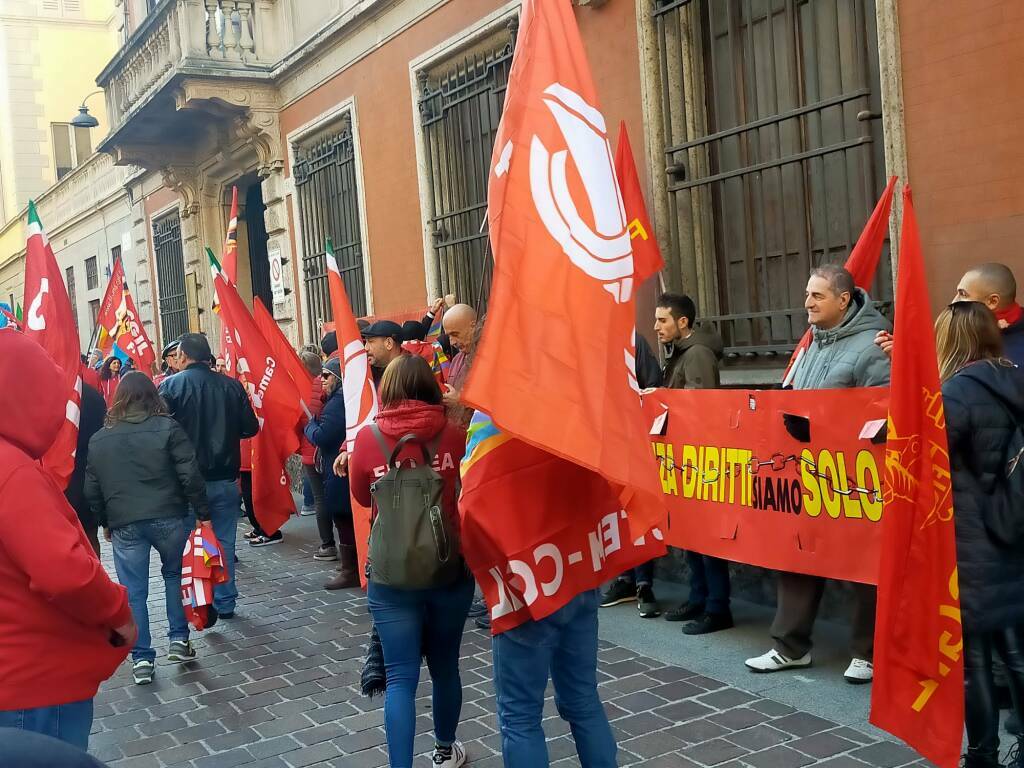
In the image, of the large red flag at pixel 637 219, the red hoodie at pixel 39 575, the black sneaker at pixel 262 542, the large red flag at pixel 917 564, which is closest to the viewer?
the red hoodie at pixel 39 575

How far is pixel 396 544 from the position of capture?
3717 millimetres

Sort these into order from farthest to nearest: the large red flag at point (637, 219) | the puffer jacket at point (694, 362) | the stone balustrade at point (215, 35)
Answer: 1. the stone balustrade at point (215, 35)
2. the large red flag at point (637, 219)
3. the puffer jacket at point (694, 362)

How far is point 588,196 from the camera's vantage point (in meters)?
3.06

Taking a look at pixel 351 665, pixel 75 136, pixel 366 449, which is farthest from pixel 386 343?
pixel 75 136

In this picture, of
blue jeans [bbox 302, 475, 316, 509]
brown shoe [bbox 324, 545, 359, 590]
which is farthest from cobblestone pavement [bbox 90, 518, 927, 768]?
blue jeans [bbox 302, 475, 316, 509]

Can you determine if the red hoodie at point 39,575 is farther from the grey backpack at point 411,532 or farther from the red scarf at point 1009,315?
the red scarf at point 1009,315

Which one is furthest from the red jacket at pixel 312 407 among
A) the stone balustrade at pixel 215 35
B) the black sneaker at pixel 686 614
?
the stone balustrade at pixel 215 35

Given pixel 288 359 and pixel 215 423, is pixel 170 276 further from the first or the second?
pixel 215 423

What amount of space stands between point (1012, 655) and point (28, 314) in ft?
17.9

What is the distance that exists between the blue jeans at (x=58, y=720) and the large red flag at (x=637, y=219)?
4355 mm

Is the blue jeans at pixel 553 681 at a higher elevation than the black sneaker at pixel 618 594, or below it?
higher

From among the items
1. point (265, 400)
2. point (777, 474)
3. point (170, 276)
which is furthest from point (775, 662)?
point (170, 276)

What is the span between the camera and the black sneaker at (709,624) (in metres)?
5.72

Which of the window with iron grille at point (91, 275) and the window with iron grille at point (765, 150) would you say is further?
the window with iron grille at point (91, 275)
